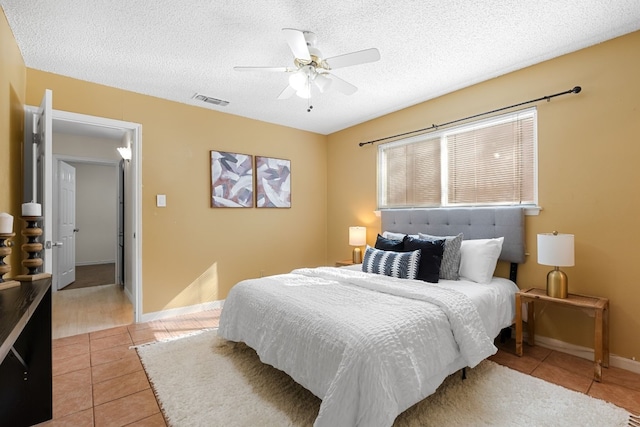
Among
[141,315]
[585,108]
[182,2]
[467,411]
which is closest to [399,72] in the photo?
[585,108]

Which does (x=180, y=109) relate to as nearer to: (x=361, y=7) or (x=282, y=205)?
(x=282, y=205)

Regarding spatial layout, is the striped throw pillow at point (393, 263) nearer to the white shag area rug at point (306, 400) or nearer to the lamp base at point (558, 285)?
the white shag area rug at point (306, 400)

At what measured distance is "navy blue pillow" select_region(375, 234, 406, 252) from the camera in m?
3.11

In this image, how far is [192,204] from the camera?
381 centimetres

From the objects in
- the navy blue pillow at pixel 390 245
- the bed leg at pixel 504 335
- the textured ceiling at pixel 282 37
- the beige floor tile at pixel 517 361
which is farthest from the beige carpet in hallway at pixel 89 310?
the bed leg at pixel 504 335

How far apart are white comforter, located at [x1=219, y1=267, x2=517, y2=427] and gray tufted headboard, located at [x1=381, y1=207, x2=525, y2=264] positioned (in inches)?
27.5

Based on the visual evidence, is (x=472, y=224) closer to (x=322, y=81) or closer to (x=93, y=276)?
(x=322, y=81)

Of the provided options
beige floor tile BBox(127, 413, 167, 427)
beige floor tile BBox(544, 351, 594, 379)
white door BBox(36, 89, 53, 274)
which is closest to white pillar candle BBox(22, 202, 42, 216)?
white door BBox(36, 89, 53, 274)

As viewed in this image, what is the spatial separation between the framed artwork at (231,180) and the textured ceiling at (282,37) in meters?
0.97

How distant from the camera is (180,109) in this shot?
3719 millimetres

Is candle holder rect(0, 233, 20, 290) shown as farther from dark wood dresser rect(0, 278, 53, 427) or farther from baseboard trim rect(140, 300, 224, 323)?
baseboard trim rect(140, 300, 224, 323)

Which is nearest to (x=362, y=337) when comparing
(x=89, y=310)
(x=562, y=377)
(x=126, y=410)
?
(x=126, y=410)

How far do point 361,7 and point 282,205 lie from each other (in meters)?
2.99

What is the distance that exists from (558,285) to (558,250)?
0.29 m
